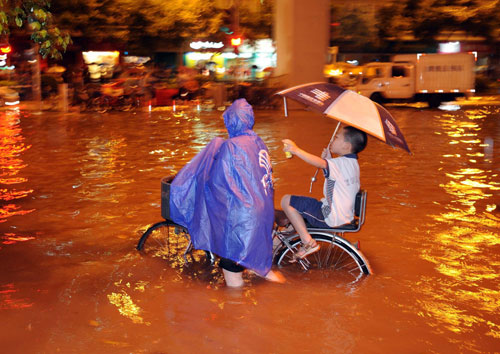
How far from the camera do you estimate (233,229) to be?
16.0ft

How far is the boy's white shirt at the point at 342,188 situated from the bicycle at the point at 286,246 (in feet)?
0.28

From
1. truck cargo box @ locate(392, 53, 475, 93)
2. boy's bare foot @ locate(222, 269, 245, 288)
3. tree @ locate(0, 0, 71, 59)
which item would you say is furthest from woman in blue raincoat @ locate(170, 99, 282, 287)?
truck cargo box @ locate(392, 53, 475, 93)

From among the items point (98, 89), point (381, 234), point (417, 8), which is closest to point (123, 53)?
point (98, 89)

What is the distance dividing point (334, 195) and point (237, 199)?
903 millimetres

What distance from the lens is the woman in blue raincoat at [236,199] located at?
16.0 ft

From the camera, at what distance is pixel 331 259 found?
5.99 m

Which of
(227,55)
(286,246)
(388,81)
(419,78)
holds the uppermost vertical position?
(227,55)

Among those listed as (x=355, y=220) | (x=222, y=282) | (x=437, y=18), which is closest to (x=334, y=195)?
(x=355, y=220)

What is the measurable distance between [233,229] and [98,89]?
816 inches

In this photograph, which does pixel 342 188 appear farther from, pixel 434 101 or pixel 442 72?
pixel 442 72

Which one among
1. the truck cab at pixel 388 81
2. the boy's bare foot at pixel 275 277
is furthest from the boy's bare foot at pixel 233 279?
the truck cab at pixel 388 81

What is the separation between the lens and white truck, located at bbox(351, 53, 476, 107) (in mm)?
27375

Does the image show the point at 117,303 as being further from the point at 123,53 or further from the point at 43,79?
the point at 123,53

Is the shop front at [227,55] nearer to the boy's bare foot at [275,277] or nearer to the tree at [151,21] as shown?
the tree at [151,21]
